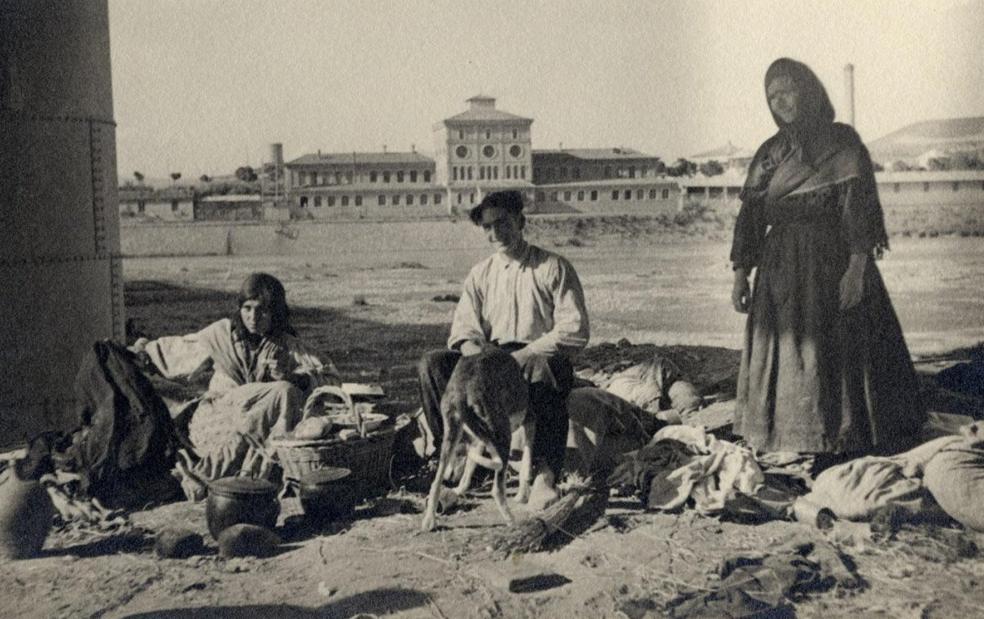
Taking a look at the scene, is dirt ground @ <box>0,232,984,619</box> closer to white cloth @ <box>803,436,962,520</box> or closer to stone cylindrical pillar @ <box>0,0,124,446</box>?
white cloth @ <box>803,436,962,520</box>

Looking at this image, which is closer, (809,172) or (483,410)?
(483,410)

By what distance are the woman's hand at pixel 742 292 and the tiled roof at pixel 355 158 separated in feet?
10.8

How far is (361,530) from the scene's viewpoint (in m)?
4.31

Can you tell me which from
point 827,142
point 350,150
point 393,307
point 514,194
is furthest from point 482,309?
point 393,307

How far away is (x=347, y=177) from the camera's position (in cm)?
862

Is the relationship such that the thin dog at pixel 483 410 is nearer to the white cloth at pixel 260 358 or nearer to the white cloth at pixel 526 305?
the white cloth at pixel 526 305

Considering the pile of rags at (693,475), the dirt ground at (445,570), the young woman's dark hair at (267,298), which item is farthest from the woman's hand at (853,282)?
the young woman's dark hair at (267,298)

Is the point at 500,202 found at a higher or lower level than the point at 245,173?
lower

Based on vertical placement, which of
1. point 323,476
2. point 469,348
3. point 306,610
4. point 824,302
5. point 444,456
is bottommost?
point 306,610

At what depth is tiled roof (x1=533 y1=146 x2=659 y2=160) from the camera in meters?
7.51

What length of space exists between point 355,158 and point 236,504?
171 inches

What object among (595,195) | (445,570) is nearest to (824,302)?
(445,570)

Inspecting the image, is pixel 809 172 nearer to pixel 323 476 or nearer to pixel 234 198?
pixel 323 476

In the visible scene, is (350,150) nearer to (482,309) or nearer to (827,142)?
(482,309)
